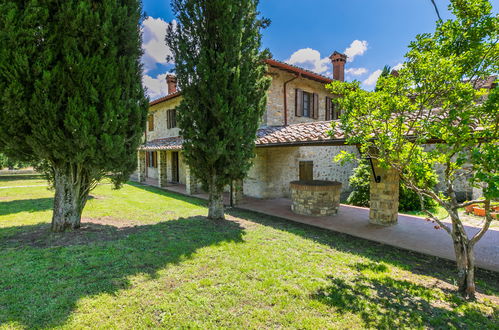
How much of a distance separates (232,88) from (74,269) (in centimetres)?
542

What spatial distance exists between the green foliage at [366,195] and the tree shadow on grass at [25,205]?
40.0 feet

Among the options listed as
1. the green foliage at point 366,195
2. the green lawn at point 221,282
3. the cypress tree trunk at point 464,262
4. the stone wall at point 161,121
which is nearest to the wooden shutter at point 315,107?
the green foliage at point 366,195

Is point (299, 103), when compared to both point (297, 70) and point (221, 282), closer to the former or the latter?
point (297, 70)

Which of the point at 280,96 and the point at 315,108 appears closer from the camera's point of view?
the point at 280,96

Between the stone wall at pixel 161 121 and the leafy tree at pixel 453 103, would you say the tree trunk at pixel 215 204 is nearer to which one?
the leafy tree at pixel 453 103

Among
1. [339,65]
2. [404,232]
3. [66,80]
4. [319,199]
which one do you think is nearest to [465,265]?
[404,232]

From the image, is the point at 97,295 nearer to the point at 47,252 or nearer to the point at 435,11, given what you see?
the point at 47,252

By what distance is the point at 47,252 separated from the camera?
5.00 meters

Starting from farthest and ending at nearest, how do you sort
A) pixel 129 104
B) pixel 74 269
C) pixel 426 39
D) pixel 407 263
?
pixel 129 104
pixel 407 263
pixel 74 269
pixel 426 39

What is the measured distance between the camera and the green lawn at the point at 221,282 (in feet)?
10.2

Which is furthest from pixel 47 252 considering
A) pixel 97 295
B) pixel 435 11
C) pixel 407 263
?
pixel 435 11

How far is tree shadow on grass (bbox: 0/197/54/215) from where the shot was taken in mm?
8875

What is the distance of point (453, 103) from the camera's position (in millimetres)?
3617

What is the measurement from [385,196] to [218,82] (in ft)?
19.1
